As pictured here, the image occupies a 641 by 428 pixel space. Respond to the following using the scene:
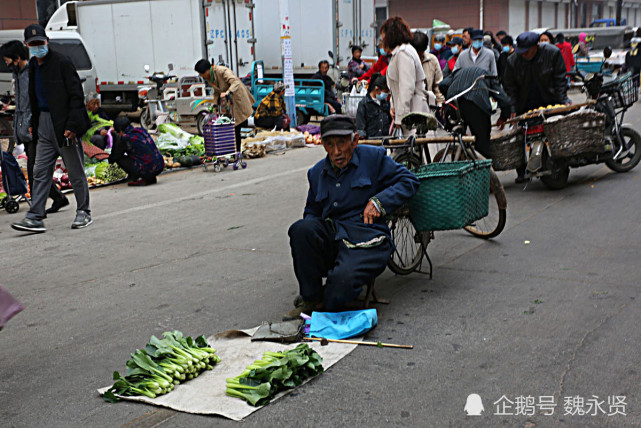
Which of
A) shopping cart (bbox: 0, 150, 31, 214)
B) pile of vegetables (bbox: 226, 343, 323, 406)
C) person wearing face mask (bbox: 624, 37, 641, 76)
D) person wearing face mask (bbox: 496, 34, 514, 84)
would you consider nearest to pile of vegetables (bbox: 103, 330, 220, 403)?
pile of vegetables (bbox: 226, 343, 323, 406)

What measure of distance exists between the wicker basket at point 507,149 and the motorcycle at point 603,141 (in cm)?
9

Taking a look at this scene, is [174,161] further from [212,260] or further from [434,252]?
[434,252]

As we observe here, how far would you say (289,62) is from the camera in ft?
55.0

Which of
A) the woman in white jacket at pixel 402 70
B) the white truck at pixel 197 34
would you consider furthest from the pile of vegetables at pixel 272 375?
the white truck at pixel 197 34

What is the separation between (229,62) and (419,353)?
16299 mm

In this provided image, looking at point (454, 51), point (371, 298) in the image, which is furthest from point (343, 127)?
point (454, 51)

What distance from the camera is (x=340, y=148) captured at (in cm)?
476

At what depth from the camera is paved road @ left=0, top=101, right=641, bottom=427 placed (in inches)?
140

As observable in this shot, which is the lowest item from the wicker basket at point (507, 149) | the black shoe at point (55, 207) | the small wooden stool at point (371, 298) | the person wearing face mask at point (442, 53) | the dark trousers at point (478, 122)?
the black shoe at point (55, 207)

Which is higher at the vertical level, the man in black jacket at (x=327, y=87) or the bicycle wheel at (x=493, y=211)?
the man in black jacket at (x=327, y=87)

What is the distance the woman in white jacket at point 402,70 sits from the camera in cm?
743

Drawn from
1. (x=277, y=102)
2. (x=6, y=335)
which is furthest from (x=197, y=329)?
(x=277, y=102)

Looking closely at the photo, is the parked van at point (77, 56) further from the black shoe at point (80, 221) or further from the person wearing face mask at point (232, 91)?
the black shoe at point (80, 221)

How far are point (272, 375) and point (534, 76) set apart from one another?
6267 millimetres
